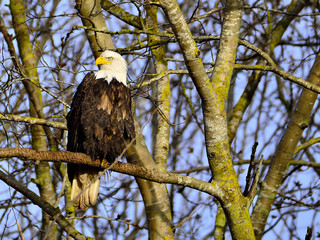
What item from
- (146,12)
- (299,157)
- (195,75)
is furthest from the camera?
(299,157)

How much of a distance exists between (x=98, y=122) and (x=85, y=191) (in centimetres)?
67

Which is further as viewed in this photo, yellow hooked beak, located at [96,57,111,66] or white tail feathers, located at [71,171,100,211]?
yellow hooked beak, located at [96,57,111,66]

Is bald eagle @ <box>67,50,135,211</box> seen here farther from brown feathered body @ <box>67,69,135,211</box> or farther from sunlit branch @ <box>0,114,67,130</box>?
sunlit branch @ <box>0,114,67,130</box>

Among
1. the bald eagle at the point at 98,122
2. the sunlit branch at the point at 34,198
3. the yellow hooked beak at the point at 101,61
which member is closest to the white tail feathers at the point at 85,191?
→ the bald eagle at the point at 98,122

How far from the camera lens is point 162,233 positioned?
416cm

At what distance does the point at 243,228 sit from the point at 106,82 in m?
1.76

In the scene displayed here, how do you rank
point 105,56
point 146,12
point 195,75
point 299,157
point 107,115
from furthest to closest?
point 299,157, point 146,12, point 105,56, point 107,115, point 195,75

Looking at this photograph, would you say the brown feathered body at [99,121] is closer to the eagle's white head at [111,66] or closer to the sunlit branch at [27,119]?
the eagle's white head at [111,66]

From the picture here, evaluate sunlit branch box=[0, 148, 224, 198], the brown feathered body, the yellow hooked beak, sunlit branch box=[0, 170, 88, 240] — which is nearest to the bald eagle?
the brown feathered body

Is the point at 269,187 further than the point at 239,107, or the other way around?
the point at 239,107

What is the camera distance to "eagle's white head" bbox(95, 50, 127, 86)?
4236 mm

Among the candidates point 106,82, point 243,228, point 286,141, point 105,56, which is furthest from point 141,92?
point 286,141

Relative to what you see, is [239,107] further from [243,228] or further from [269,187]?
[243,228]

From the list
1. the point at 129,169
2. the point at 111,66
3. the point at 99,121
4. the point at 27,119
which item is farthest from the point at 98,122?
the point at 129,169
